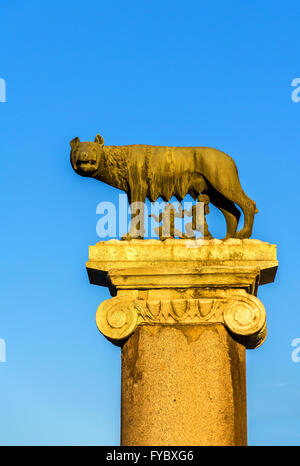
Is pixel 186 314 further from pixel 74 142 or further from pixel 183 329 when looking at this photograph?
pixel 74 142

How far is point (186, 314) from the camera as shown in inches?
447

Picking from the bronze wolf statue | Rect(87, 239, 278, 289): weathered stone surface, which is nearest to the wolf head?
the bronze wolf statue

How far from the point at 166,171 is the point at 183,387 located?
10.5 feet

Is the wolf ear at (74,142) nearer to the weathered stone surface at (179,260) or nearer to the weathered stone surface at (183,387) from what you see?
the weathered stone surface at (179,260)

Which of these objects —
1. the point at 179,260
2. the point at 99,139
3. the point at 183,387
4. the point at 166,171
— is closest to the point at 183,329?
the point at 183,387

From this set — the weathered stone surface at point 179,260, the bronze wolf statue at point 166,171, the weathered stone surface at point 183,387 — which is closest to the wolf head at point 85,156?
the bronze wolf statue at point 166,171

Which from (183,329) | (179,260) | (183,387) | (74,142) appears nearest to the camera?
(183,387)

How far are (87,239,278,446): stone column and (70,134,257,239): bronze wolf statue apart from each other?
3.18ft

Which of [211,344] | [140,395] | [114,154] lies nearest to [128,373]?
[140,395]

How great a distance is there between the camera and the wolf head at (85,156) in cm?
1244

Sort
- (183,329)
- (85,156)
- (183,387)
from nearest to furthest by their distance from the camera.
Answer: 1. (183,387)
2. (183,329)
3. (85,156)

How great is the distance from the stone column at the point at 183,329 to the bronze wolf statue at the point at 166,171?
3.18 feet

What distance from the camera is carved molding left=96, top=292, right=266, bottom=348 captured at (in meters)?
11.2
